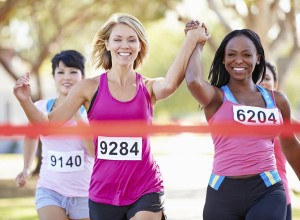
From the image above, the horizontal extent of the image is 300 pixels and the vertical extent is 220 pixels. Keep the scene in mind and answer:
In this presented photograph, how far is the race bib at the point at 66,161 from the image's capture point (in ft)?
21.0

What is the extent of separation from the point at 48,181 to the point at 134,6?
1736 cm

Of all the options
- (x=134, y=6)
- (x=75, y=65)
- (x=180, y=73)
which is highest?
(x=134, y=6)

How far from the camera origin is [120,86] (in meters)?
5.30

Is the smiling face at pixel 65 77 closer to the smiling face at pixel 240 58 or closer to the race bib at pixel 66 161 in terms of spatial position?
the race bib at pixel 66 161

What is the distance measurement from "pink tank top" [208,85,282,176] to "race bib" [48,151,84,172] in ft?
5.92

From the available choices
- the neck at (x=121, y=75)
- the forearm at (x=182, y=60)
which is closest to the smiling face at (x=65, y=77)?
the neck at (x=121, y=75)

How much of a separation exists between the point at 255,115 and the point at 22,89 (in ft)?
4.56

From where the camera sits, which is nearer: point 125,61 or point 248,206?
point 248,206

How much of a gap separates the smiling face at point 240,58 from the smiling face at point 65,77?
6.46ft

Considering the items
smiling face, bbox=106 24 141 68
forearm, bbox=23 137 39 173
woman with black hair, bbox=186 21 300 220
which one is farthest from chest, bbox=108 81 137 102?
forearm, bbox=23 137 39 173

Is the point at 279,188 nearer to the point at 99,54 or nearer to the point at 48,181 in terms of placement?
the point at 99,54

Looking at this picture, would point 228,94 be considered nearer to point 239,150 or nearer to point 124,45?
point 239,150

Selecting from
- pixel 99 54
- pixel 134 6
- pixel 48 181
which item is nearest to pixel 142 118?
pixel 99 54

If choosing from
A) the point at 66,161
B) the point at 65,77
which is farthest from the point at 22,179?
the point at 65,77
